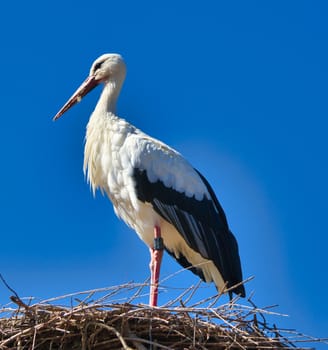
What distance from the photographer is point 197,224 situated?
7957mm

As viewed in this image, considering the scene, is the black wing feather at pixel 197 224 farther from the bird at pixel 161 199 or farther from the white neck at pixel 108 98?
the white neck at pixel 108 98

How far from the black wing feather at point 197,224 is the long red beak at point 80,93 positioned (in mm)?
1220

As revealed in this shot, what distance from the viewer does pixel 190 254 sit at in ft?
26.6

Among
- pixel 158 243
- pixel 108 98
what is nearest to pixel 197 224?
pixel 158 243

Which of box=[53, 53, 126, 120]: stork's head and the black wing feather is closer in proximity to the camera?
the black wing feather

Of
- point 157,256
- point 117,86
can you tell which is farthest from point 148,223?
point 117,86

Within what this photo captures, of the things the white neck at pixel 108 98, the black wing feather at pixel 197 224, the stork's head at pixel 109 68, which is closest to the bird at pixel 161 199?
the black wing feather at pixel 197 224

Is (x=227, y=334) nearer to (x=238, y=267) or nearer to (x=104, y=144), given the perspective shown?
(x=238, y=267)

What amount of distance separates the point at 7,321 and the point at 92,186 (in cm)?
250

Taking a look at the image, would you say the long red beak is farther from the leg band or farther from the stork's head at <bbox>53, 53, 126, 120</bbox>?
the leg band

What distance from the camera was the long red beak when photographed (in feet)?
28.9

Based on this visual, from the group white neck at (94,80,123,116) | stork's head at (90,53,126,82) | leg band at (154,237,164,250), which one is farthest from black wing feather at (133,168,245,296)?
stork's head at (90,53,126,82)

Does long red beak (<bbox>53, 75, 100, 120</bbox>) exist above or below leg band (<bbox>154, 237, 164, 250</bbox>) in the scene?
above

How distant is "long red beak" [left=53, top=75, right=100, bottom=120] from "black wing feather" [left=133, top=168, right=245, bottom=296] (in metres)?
1.22
